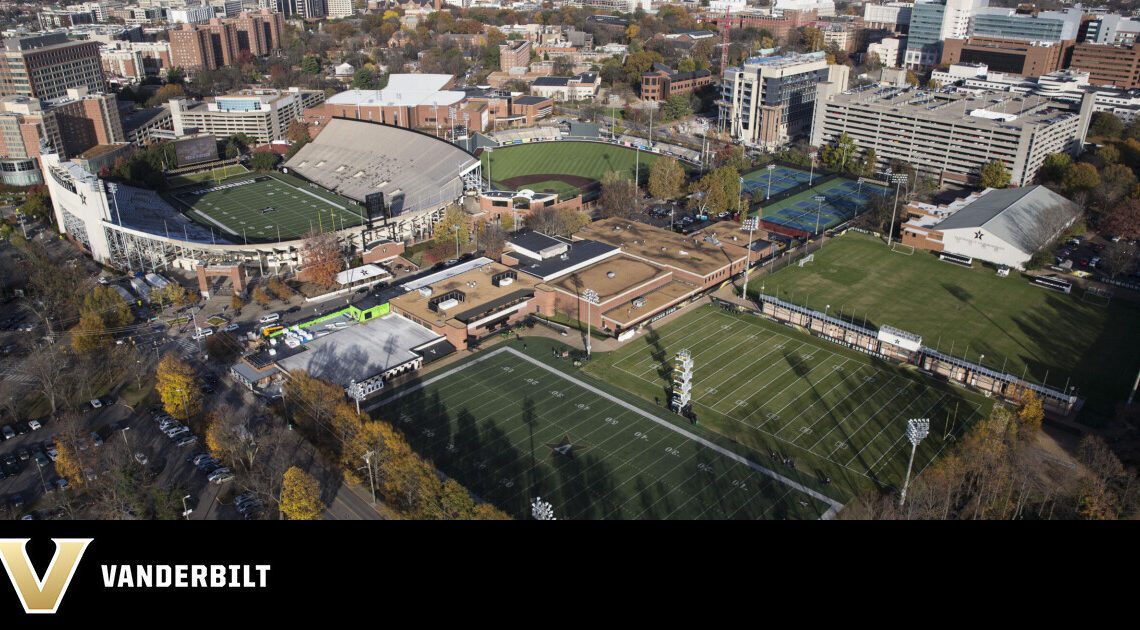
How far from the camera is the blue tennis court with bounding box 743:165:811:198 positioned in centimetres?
6956

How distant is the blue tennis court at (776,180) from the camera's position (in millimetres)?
69562

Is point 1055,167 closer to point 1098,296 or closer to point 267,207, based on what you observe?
point 1098,296

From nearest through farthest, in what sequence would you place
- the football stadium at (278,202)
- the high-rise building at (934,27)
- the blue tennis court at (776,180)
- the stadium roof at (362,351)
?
the stadium roof at (362,351) < the football stadium at (278,202) < the blue tennis court at (776,180) < the high-rise building at (934,27)

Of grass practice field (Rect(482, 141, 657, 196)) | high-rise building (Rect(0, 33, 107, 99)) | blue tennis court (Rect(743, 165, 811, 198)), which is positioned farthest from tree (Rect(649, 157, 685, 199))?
high-rise building (Rect(0, 33, 107, 99))

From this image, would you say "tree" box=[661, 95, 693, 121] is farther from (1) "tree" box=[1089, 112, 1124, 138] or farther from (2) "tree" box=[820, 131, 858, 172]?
(1) "tree" box=[1089, 112, 1124, 138]

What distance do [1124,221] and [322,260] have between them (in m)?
57.2

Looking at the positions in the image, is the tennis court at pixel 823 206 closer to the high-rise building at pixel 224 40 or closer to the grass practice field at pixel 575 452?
the grass practice field at pixel 575 452

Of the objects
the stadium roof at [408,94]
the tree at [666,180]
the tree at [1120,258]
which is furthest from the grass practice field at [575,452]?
the stadium roof at [408,94]

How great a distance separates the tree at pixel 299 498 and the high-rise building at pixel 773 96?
228 feet

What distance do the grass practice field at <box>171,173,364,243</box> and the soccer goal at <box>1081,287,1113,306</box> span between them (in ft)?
168

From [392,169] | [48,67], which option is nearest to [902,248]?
[392,169]

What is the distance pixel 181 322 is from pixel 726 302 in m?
33.3

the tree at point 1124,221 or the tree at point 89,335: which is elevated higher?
the tree at point 1124,221
